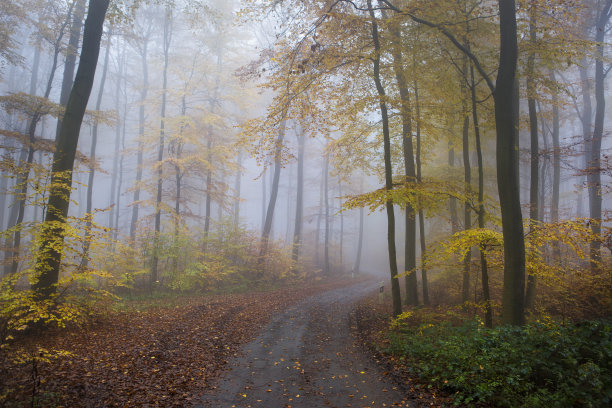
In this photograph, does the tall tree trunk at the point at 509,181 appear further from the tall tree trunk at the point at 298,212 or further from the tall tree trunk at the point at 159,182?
the tall tree trunk at the point at 159,182

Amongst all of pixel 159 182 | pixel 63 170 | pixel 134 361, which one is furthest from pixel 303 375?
pixel 159 182

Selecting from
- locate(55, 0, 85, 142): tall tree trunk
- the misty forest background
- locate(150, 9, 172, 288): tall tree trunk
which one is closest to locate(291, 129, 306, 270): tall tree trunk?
the misty forest background

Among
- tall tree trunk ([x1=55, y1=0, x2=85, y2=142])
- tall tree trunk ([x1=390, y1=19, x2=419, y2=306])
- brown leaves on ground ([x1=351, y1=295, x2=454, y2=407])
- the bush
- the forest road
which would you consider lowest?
the forest road

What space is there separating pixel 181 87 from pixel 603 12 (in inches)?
822

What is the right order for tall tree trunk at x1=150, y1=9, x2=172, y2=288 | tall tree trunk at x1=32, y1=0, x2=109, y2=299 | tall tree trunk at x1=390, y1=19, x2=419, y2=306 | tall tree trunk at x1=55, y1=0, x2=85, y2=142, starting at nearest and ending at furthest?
tall tree trunk at x1=32, y1=0, x2=109, y2=299 < tall tree trunk at x1=390, y1=19, x2=419, y2=306 < tall tree trunk at x1=55, y1=0, x2=85, y2=142 < tall tree trunk at x1=150, y1=9, x2=172, y2=288

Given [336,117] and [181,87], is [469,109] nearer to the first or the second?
[336,117]

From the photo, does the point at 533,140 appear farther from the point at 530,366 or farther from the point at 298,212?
the point at 298,212

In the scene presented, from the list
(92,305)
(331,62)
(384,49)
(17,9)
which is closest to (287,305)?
(92,305)

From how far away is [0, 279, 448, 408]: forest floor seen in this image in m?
4.72

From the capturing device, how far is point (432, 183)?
880cm

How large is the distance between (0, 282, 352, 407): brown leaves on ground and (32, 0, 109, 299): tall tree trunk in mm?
1480

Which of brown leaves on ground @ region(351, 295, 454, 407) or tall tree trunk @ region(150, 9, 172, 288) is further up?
tall tree trunk @ region(150, 9, 172, 288)

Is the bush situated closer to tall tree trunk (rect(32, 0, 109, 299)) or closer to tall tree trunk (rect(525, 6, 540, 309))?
tall tree trunk (rect(525, 6, 540, 309))

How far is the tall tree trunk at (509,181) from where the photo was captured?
673 centimetres
